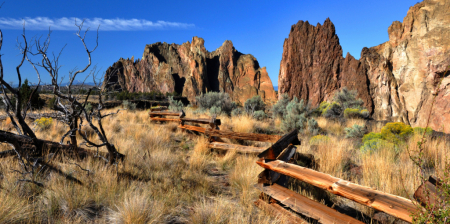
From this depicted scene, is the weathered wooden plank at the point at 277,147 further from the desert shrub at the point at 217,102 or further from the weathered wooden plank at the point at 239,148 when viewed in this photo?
the desert shrub at the point at 217,102

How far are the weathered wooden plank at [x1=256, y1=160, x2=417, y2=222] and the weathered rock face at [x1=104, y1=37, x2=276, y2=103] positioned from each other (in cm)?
7378

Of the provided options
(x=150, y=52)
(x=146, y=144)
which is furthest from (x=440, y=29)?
(x=150, y=52)

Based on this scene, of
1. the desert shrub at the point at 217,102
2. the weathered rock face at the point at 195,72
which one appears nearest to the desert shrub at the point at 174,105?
the desert shrub at the point at 217,102

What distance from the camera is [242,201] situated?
3.30 meters

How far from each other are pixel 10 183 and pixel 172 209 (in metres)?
2.29

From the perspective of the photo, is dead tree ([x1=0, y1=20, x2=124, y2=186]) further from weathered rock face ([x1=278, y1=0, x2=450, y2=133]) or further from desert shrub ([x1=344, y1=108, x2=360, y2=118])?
weathered rock face ([x1=278, y1=0, x2=450, y2=133])

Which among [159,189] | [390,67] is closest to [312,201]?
[159,189]

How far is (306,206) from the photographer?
2.68 metres

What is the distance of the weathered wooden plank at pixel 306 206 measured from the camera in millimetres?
2421

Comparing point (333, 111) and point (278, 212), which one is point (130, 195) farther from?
point (333, 111)

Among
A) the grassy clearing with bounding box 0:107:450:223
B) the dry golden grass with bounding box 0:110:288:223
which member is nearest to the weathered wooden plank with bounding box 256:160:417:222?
the grassy clearing with bounding box 0:107:450:223

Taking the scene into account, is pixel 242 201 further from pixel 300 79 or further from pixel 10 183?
pixel 300 79

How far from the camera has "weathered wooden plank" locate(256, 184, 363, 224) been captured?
242 centimetres

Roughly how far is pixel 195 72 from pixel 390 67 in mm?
63216
